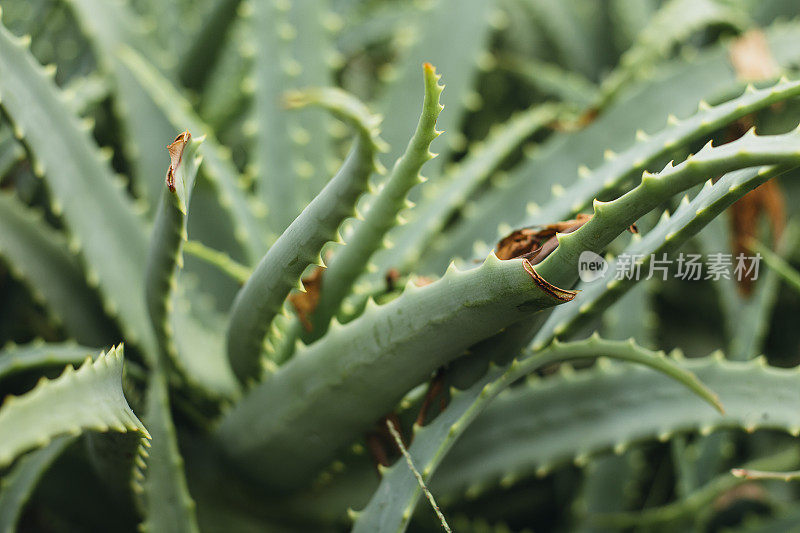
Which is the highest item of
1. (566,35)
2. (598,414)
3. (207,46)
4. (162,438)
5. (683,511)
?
(207,46)

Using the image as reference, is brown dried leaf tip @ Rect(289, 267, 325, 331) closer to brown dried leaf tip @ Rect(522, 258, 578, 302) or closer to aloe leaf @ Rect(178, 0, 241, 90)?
brown dried leaf tip @ Rect(522, 258, 578, 302)

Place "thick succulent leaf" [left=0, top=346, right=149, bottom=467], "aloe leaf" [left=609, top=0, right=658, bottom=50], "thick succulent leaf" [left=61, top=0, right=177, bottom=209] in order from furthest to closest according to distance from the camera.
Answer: "aloe leaf" [left=609, top=0, right=658, bottom=50], "thick succulent leaf" [left=61, top=0, right=177, bottom=209], "thick succulent leaf" [left=0, top=346, right=149, bottom=467]

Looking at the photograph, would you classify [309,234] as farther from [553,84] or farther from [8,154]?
[553,84]

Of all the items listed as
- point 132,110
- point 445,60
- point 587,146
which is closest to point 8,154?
point 132,110

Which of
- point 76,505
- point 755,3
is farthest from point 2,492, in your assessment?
point 755,3

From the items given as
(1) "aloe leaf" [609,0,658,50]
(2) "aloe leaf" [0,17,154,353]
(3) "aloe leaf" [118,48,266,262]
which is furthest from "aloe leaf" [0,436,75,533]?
(1) "aloe leaf" [609,0,658,50]

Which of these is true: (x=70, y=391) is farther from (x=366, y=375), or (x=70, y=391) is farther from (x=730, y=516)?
(x=730, y=516)

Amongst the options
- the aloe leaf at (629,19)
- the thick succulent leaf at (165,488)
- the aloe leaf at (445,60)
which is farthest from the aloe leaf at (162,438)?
the aloe leaf at (629,19)
